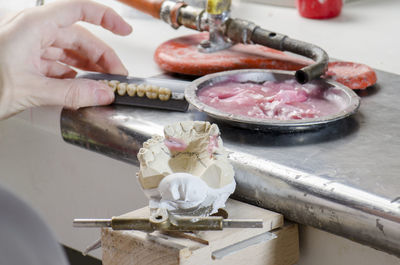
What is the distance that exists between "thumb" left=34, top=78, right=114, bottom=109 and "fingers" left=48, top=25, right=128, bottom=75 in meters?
0.13

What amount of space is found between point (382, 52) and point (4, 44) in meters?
0.77

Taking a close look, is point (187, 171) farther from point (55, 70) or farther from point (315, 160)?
point (55, 70)

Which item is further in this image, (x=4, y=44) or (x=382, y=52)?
(x=382, y=52)

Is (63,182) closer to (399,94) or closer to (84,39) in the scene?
(84,39)

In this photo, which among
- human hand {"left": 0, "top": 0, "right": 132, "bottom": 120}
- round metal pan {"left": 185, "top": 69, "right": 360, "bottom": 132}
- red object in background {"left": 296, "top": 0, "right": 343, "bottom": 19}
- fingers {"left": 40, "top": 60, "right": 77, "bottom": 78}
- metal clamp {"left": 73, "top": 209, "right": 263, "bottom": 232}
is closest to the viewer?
metal clamp {"left": 73, "top": 209, "right": 263, "bottom": 232}

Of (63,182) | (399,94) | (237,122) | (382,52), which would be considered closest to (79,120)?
(63,182)

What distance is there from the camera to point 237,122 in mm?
874

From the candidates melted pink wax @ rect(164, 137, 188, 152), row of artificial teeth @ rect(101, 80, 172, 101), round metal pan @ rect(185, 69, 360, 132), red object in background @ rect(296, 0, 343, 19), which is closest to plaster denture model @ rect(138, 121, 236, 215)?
melted pink wax @ rect(164, 137, 188, 152)

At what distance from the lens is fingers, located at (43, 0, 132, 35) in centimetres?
103

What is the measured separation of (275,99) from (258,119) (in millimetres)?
99

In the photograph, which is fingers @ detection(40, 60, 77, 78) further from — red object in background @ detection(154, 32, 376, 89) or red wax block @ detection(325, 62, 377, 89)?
red wax block @ detection(325, 62, 377, 89)

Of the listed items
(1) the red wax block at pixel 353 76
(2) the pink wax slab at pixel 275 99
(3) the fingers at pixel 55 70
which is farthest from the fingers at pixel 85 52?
(1) the red wax block at pixel 353 76

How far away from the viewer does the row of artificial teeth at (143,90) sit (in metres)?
1.00

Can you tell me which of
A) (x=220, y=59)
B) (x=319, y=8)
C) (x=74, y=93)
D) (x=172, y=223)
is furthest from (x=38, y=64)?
(x=319, y=8)
